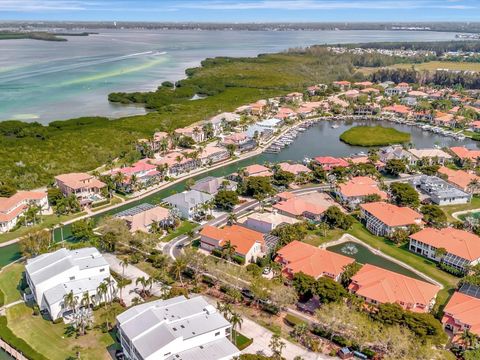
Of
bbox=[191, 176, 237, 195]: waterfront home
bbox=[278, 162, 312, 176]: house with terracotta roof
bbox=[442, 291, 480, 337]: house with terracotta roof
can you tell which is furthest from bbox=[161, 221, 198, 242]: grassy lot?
bbox=[442, 291, 480, 337]: house with terracotta roof

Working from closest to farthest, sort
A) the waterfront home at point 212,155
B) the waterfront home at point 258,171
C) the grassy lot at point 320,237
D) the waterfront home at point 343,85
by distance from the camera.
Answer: the grassy lot at point 320,237 → the waterfront home at point 258,171 → the waterfront home at point 212,155 → the waterfront home at point 343,85

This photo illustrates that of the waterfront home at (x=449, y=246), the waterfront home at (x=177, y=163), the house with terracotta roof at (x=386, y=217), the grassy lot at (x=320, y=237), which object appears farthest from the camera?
the waterfront home at (x=177, y=163)

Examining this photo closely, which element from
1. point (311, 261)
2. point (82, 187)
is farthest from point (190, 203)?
point (311, 261)

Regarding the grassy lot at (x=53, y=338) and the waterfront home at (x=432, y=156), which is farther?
the waterfront home at (x=432, y=156)

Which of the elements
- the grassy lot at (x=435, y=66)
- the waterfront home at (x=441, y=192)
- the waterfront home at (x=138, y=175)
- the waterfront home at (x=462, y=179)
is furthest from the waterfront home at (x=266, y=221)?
the grassy lot at (x=435, y=66)

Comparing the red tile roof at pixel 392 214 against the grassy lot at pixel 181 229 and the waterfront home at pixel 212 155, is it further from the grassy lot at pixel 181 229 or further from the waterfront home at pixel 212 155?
the waterfront home at pixel 212 155

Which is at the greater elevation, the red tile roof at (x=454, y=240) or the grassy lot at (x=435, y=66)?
the grassy lot at (x=435, y=66)

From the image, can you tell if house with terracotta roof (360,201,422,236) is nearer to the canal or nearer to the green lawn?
→ the green lawn
